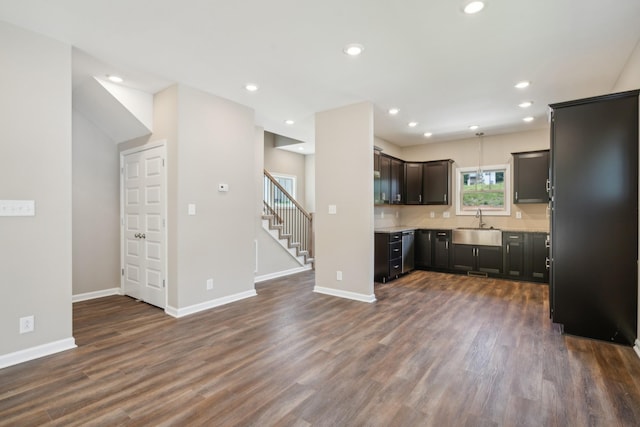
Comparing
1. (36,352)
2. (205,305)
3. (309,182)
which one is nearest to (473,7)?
(205,305)

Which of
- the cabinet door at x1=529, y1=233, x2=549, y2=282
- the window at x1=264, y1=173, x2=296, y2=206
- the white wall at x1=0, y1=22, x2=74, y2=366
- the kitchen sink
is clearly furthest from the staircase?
the cabinet door at x1=529, y1=233, x2=549, y2=282

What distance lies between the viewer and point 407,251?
616cm

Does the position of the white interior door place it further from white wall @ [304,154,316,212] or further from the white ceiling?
white wall @ [304,154,316,212]

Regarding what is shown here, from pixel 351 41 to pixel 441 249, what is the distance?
15.5 feet

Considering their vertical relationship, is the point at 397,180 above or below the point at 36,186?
above

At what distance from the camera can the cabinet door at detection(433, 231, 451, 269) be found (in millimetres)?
6332

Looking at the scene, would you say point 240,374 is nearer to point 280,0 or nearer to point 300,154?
point 280,0

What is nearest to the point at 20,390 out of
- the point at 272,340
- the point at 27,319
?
the point at 27,319

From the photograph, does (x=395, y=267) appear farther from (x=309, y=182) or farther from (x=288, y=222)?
(x=309, y=182)

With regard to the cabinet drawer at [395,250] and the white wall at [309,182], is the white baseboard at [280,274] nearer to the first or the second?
the cabinet drawer at [395,250]

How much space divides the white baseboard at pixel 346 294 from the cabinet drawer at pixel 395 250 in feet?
3.89

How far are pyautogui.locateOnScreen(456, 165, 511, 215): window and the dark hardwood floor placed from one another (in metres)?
2.87

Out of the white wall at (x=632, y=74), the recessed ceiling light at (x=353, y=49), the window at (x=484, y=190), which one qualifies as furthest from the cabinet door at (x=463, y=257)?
the recessed ceiling light at (x=353, y=49)

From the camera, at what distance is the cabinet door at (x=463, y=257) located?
20.0 feet
